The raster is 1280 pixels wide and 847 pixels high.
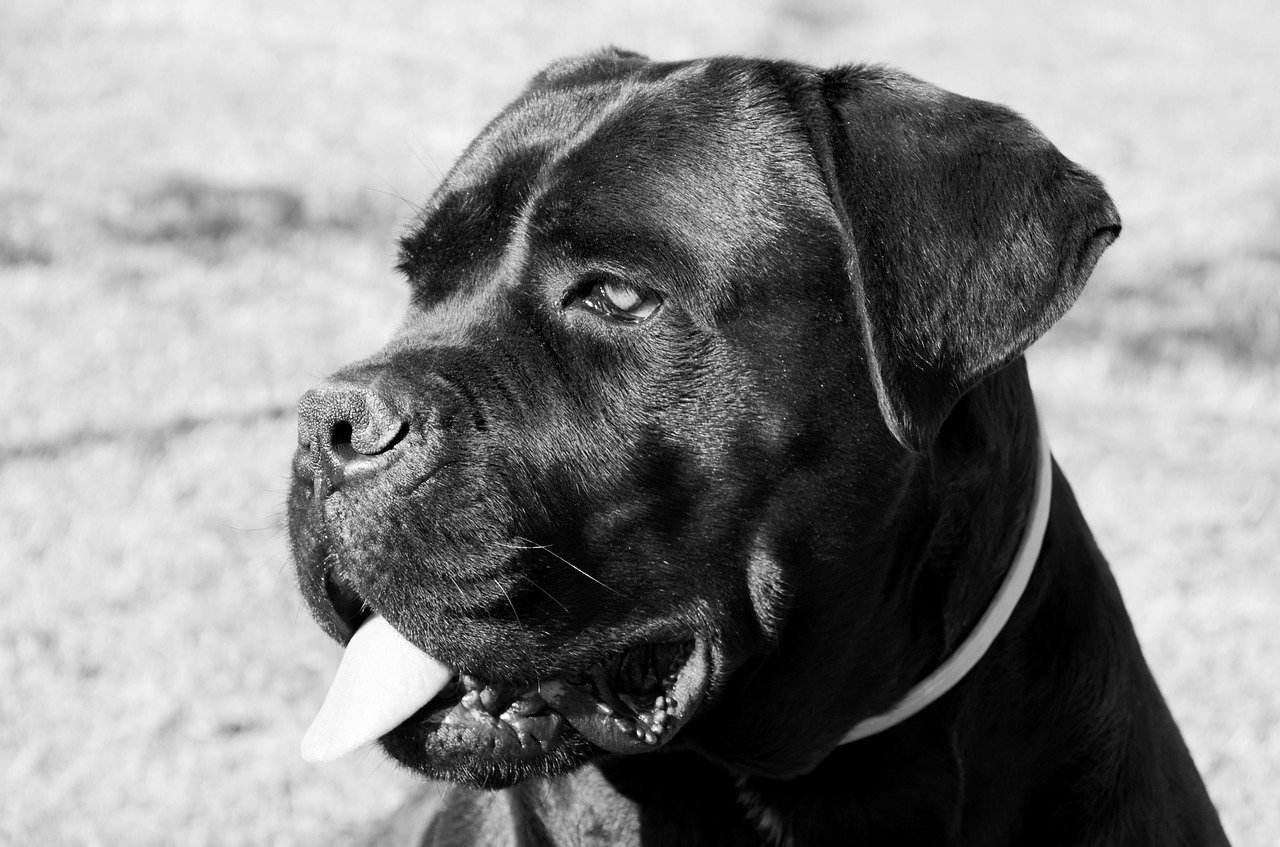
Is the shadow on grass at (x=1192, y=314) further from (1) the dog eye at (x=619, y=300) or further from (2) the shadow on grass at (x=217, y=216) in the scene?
(1) the dog eye at (x=619, y=300)

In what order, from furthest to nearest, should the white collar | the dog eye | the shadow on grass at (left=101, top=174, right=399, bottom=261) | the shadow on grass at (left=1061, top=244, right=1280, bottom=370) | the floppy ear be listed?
the shadow on grass at (left=101, top=174, right=399, bottom=261)
the shadow on grass at (left=1061, top=244, right=1280, bottom=370)
the white collar
the dog eye
the floppy ear

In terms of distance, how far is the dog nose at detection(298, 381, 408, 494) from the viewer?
2375 millimetres

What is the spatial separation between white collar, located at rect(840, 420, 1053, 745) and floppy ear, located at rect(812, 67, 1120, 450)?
430 mm

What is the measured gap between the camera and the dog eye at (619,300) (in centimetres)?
243

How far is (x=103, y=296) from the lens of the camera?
7.42 metres

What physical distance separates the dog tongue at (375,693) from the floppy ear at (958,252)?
0.91m

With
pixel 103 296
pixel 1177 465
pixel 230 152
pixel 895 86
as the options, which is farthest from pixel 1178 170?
pixel 895 86

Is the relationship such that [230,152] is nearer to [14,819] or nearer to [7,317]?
[7,317]

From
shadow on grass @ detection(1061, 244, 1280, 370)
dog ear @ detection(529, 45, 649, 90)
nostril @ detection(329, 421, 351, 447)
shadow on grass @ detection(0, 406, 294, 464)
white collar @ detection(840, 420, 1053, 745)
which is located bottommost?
shadow on grass @ detection(0, 406, 294, 464)

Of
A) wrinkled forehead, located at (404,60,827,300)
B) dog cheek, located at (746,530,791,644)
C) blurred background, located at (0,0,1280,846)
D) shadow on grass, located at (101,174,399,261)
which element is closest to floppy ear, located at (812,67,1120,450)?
wrinkled forehead, located at (404,60,827,300)

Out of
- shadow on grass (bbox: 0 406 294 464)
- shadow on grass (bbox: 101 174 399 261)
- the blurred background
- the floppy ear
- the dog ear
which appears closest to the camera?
the floppy ear

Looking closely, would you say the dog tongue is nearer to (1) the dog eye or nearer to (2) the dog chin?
(2) the dog chin

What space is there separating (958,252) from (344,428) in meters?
1.03

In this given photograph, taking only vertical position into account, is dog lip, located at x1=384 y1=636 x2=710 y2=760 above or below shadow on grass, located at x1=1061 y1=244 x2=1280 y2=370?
above
